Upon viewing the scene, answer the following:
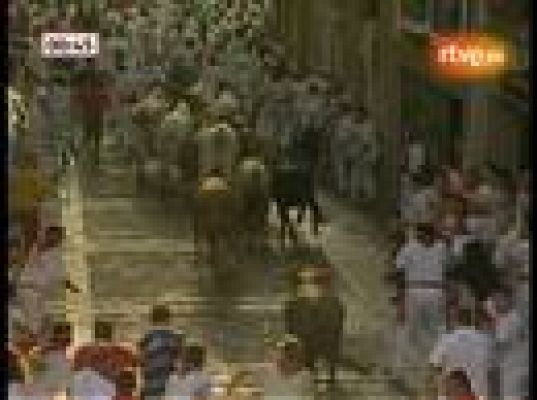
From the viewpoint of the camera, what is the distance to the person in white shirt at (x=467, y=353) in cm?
805

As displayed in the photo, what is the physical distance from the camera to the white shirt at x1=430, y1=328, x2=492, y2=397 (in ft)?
26.4

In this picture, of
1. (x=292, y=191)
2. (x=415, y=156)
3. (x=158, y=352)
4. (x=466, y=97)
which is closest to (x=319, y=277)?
(x=292, y=191)

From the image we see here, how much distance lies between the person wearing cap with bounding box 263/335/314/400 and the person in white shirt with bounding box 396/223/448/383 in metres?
0.45

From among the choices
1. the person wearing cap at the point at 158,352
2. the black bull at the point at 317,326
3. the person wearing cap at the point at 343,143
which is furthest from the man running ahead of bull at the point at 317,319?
the person wearing cap at the point at 158,352

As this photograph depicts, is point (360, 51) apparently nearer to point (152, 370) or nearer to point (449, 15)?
point (449, 15)

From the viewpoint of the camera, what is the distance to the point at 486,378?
26.4ft

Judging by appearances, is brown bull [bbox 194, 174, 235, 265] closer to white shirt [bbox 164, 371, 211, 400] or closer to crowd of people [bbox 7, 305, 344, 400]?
crowd of people [bbox 7, 305, 344, 400]

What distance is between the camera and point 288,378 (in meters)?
8.12

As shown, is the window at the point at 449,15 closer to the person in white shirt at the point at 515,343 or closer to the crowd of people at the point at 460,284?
the crowd of people at the point at 460,284

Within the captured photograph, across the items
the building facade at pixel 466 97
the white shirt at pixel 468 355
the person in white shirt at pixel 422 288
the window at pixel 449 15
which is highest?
the window at pixel 449 15

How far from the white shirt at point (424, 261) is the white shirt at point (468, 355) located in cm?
28

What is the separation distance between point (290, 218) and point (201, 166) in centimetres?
45

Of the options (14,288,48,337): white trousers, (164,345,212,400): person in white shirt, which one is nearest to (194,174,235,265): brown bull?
(164,345,212,400): person in white shirt

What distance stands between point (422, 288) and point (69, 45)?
1.84 meters
